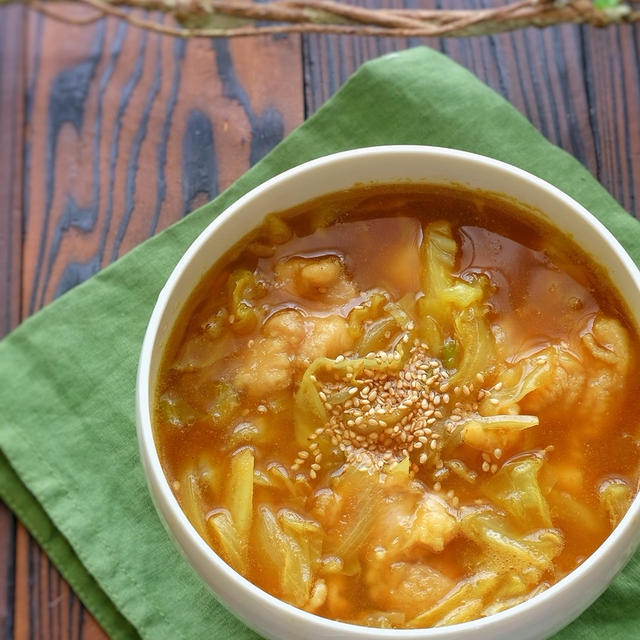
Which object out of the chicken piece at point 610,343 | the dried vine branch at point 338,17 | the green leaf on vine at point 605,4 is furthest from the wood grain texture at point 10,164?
the green leaf on vine at point 605,4

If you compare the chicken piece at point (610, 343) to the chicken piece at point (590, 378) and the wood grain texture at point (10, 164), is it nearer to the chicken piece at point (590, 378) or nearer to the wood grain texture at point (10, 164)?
the chicken piece at point (590, 378)

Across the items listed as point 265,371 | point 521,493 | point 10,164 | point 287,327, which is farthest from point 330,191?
point 10,164

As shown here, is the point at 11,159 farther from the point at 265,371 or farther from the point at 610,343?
the point at 610,343

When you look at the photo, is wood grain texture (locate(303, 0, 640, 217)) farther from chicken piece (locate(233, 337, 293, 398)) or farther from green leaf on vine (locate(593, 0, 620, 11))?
chicken piece (locate(233, 337, 293, 398))

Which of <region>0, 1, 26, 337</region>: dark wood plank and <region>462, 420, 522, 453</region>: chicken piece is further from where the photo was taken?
<region>0, 1, 26, 337</region>: dark wood plank

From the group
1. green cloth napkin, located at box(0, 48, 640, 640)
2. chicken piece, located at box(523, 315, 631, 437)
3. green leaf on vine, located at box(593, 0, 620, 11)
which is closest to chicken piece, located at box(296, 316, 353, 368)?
chicken piece, located at box(523, 315, 631, 437)

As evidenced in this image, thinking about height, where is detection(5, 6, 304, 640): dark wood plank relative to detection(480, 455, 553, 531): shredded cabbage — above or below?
above

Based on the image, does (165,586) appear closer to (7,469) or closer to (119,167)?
(7,469)
